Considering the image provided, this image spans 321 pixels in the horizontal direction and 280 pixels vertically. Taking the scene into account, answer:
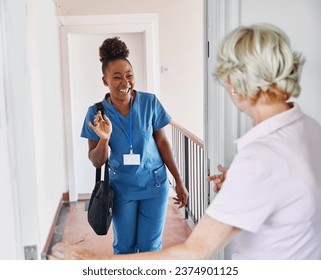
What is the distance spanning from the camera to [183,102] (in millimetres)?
4133

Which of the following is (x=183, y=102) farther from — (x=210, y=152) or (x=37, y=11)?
(x=210, y=152)

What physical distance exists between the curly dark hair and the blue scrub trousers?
28.7 inches

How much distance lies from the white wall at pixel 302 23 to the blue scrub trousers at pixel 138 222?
0.90m

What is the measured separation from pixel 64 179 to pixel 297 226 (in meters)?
3.43

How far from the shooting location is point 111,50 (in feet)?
6.97

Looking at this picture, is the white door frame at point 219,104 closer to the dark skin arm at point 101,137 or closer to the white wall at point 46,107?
the dark skin arm at point 101,137

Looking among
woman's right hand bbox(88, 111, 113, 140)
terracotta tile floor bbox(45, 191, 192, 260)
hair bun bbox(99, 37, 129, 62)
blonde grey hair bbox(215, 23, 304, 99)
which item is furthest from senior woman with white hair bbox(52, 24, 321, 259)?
terracotta tile floor bbox(45, 191, 192, 260)

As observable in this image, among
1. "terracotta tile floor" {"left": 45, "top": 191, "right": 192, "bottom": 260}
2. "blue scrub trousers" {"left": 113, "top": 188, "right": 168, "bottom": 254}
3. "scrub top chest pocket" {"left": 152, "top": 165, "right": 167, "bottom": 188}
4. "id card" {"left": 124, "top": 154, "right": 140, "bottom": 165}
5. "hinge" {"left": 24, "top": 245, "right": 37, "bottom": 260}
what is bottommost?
"terracotta tile floor" {"left": 45, "top": 191, "right": 192, "bottom": 260}

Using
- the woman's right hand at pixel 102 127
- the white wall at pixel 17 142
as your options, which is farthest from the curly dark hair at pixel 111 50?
the white wall at pixel 17 142

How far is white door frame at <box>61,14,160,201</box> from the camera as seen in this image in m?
3.89

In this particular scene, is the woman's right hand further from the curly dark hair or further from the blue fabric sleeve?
the curly dark hair

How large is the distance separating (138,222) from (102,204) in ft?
0.70

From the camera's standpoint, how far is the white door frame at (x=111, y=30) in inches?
153

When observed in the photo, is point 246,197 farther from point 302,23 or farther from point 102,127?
point 102,127
